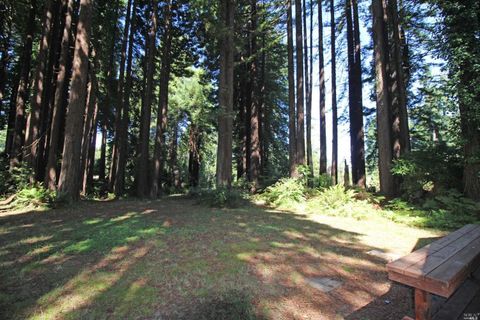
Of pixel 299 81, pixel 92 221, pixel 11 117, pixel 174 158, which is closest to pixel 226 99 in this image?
pixel 299 81

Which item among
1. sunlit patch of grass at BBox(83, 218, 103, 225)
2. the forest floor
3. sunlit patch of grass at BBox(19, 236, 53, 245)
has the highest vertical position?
sunlit patch of grass at BBox(83, 218, 103, 225)

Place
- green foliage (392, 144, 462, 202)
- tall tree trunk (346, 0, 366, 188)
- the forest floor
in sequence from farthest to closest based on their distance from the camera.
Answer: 1. tall tree trunk (346, 0, 366, 188)
2. green foliage (392, 144, 462, 202)
3. the forest floor

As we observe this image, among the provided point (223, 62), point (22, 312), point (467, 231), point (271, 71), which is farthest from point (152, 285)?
point (271, 71)

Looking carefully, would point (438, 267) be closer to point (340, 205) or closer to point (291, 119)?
point (340, 205)

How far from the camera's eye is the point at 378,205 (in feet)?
30.3

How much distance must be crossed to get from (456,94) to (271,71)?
16.1 metres

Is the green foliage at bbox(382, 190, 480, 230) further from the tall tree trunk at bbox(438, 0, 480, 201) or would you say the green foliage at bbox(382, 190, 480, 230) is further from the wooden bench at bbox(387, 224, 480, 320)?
the wooden bench at bbox(387, 224, 480, 320)

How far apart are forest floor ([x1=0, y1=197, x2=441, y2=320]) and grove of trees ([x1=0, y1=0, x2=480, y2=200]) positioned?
437 cm

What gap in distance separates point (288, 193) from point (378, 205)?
3.32 metres

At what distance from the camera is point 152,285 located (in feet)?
10.9

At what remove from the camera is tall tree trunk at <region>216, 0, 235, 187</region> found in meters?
10.6

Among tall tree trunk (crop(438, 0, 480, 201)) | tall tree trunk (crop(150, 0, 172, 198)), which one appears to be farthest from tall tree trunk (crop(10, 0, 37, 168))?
tall tree trunk (crop(438, 0, 480, 201))

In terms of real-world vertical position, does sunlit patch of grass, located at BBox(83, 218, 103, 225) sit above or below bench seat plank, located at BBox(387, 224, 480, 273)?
below

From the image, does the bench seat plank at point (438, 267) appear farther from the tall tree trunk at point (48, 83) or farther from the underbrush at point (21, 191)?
the tall tree trunk at point (48, 83)
